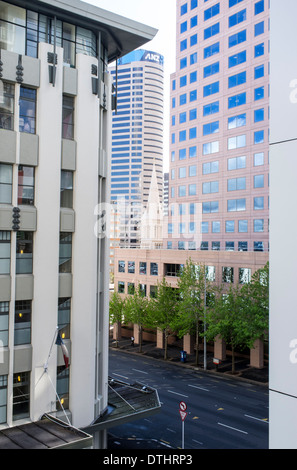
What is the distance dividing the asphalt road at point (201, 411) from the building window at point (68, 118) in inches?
665

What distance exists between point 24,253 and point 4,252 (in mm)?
781

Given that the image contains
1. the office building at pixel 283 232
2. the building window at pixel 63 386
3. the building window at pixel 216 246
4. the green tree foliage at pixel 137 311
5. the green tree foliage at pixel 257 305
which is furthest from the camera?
the building window at pixel 216 246

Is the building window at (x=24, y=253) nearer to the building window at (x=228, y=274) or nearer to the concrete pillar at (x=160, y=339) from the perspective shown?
the building window at (x=228, y=274)

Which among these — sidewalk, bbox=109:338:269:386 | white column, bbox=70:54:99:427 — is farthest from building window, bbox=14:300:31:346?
sidewalk, bbox=109:338:269:386

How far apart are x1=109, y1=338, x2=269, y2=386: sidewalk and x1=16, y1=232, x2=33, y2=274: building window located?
25.8m

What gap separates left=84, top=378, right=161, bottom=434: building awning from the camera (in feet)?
57.7

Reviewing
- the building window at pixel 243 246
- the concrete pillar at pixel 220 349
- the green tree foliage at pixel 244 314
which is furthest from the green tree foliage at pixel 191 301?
the building window at pixel 243 246

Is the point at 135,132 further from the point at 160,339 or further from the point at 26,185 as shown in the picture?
the point at 26,185

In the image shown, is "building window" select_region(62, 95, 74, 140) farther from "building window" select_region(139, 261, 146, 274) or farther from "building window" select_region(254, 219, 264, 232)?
"building window" select_region(139, 261, 146, 274)

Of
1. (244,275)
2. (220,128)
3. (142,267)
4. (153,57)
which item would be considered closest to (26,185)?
(244,275)

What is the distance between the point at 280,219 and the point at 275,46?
166cm

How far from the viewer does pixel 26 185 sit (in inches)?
631

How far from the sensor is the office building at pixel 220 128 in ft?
156

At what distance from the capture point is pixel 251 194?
4775cm
